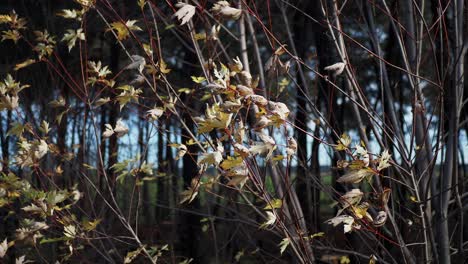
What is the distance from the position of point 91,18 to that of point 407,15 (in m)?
5.26

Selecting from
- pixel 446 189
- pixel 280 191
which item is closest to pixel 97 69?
pixel 280 191

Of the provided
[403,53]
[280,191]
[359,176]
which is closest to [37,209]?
[280,191]

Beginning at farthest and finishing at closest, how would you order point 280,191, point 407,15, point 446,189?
point 280,191, point 407,15, point 446,189

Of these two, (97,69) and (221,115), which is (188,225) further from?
(221,115)

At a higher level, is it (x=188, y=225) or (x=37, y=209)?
(x=37, y=209)

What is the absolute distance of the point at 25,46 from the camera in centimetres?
789

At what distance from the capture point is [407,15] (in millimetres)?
2812

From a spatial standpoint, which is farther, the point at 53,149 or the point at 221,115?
the point at 53,149

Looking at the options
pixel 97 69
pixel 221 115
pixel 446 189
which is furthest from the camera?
pixel 97 69

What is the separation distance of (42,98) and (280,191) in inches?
178

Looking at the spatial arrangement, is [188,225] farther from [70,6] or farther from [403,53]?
[403,53]

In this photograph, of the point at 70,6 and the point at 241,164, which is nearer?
the point at 241,164

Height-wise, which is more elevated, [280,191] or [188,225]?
[280,191]

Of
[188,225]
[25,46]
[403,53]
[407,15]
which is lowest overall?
[188,225]
